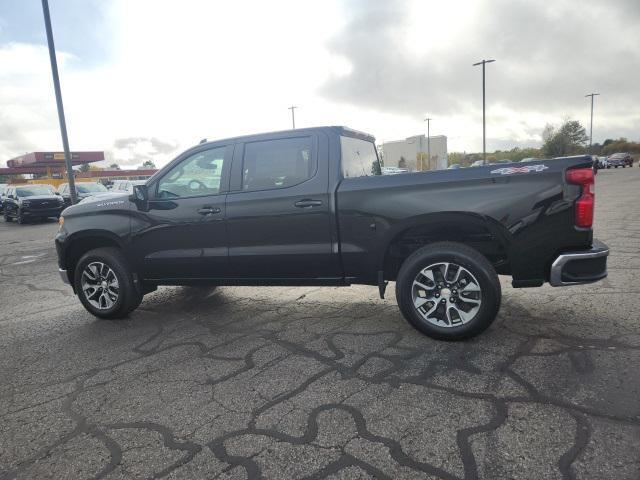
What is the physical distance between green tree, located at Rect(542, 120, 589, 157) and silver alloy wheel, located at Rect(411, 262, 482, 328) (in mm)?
70182

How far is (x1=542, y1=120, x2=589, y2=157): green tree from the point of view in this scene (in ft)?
215

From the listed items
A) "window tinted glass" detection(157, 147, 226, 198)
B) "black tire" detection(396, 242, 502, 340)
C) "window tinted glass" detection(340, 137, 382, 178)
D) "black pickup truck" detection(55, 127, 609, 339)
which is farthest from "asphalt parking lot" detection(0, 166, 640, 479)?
"window tinted glass" detection(340, 137, 382, 178)

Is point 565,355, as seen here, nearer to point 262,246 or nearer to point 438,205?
point 438,205

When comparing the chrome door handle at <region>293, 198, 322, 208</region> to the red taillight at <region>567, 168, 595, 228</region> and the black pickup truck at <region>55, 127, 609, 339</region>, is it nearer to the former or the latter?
the black pickup truck at <region>55, 127, 609, 339</region>

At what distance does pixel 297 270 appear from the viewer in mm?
4270

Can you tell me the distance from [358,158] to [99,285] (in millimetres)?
3173

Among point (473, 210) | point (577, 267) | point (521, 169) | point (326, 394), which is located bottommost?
point (326, 394)

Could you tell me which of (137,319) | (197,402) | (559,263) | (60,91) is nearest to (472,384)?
(559,263)

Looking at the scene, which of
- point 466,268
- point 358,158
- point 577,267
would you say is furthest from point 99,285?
point 577,267

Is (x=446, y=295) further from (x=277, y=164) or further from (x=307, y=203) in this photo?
(x=277, y=164)

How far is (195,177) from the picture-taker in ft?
15.3

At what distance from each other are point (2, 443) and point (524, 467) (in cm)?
295

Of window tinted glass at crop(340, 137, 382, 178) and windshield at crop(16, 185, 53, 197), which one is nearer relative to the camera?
window tinted glass at crop(340, 137, 382, 178)

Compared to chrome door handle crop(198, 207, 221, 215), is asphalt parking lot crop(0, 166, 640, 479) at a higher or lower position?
lower
